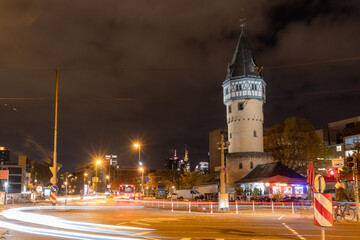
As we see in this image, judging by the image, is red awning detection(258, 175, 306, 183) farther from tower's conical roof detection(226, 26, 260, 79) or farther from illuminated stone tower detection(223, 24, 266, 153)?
tower's conical roof detection(226, 26, 260, 79)

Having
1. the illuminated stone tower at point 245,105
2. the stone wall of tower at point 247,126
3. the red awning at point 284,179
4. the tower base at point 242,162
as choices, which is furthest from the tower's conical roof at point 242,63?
the red awning at point 284,179

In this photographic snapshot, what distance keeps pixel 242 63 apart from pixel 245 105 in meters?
7.83

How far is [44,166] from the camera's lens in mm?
167250

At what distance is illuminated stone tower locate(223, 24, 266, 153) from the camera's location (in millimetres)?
68938

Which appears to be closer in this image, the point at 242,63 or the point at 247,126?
the point at 247,126

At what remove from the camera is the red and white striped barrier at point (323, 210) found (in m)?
9.48

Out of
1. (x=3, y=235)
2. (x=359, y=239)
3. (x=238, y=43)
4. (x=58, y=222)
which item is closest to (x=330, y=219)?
(x=359, y=239)

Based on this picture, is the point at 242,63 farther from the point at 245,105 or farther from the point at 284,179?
the point at 284,179

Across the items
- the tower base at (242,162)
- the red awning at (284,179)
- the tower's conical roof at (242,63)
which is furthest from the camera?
the tower's conical roof at (242,63)

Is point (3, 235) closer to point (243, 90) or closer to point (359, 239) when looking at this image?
point (359, 239)

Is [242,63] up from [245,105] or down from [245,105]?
up

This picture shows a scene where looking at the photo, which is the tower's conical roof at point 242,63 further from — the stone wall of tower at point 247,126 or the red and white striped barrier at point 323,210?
the red and white striped barrier at point 323,210

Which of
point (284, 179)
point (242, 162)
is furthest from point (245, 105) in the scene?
point (284, 179)

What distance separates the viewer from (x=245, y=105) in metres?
69.1
